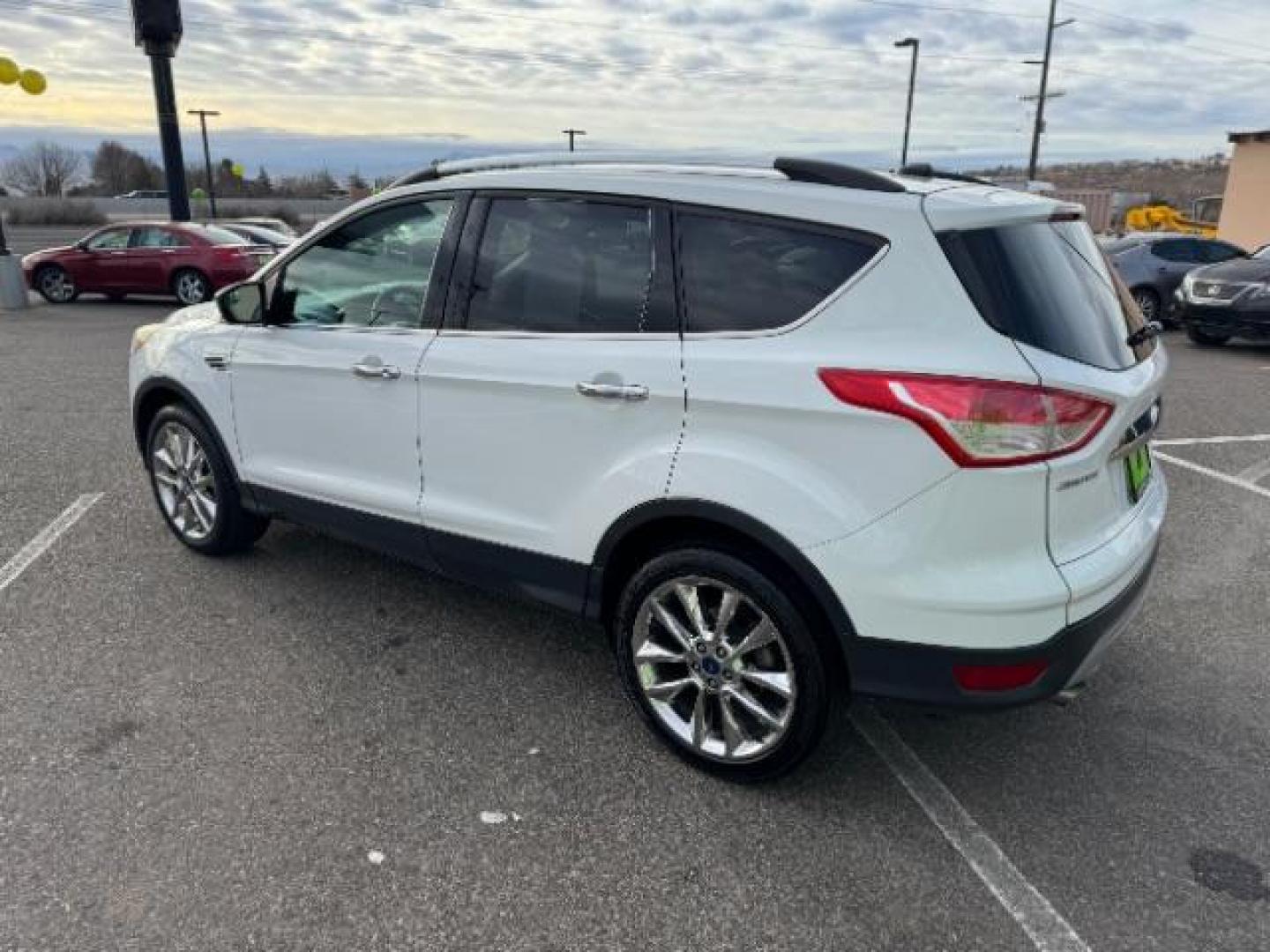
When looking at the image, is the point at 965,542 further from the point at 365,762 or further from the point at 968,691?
the point at 365,762

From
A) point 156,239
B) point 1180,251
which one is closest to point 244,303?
point 156,239

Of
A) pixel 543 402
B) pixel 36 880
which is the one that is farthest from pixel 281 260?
pixel 36 880

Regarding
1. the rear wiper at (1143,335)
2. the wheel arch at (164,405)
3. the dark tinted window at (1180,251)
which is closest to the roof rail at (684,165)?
the rear wiper at (1143,335)

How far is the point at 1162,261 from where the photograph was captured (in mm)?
14344

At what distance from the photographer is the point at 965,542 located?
7.68 ft

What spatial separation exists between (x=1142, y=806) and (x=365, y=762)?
2.38 metres

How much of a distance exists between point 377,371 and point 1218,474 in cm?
566

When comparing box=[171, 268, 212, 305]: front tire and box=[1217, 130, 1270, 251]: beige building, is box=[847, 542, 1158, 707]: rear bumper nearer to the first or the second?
box=[171, 268, 212, 305]: front tire

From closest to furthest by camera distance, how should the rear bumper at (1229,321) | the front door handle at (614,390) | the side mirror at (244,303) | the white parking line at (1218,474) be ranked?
the front door handle at (614,390) < the side mirror at (244,303) < the white parking line at (1218,474) < the rear bumper at (1229,321)

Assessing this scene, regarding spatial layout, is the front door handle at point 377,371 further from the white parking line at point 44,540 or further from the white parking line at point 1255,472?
the white parking line at point 1255,472

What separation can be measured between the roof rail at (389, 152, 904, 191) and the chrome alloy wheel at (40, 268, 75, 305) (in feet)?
49.4

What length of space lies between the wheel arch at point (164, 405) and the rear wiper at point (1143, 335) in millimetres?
3608

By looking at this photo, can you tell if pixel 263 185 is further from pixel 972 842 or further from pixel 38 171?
pixel 972 842

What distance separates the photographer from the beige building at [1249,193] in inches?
1019
